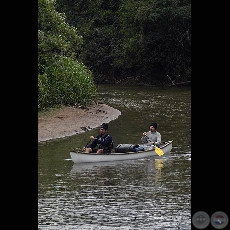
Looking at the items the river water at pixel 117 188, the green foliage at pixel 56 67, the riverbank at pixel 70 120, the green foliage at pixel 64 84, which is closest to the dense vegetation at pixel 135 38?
the green foliage at pixel 64 84

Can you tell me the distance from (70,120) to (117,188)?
538 inches

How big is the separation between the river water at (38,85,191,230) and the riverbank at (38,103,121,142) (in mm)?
705

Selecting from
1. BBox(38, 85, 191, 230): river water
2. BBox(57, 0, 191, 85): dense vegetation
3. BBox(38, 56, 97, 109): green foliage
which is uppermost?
BBox(57, 0, 191, 85): dense vegetation

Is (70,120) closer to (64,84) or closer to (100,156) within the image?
(64,84)

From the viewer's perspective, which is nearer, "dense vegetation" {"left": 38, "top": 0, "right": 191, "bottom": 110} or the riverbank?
the riverbank

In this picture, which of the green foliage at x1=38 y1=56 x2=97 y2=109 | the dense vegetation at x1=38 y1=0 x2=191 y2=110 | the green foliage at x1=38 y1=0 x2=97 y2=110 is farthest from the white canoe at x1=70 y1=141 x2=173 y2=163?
the dense vegetation at x1=38 y1=0 x2=191 y2=110

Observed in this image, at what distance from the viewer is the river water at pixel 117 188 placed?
11438 millimetres

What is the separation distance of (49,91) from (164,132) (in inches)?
257

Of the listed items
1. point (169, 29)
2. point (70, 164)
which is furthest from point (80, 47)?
point (70, 164)

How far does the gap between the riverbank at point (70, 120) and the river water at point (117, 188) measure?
2.31ft

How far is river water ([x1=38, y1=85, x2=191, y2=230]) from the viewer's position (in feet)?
37.5

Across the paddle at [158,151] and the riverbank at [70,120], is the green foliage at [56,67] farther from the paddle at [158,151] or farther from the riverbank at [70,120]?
the paddle at [158,151]

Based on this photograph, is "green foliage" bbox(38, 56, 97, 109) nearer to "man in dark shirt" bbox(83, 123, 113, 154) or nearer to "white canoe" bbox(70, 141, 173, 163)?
"man in dark shirt" bbox(83, 123, 113, 154)
